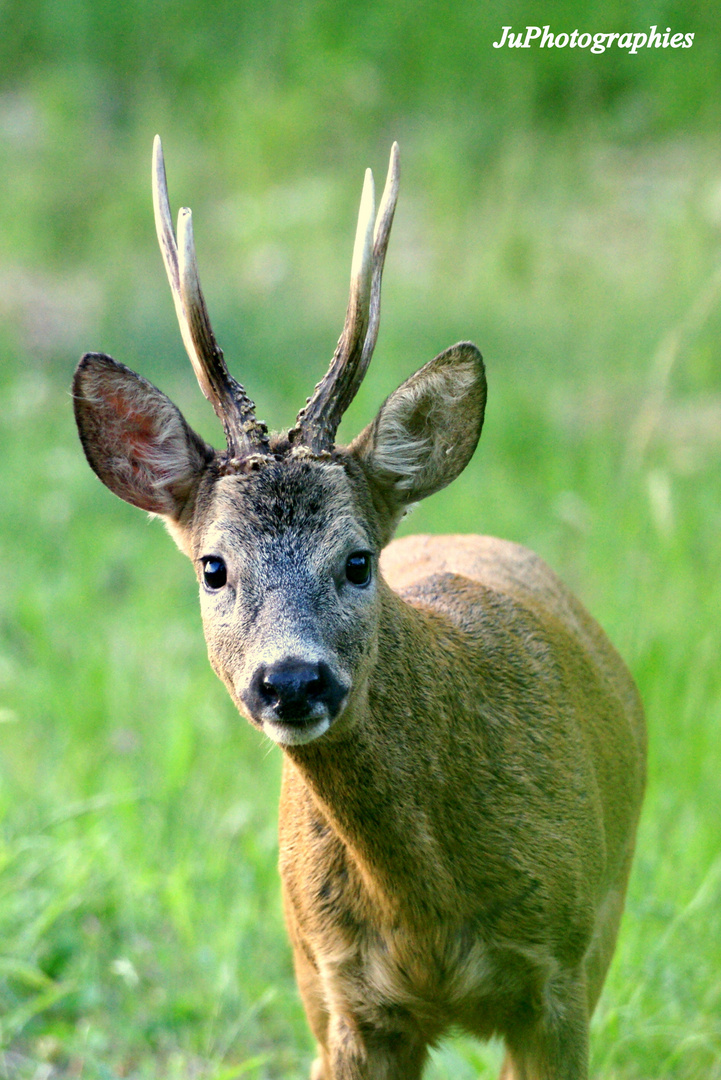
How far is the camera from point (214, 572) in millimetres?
3037

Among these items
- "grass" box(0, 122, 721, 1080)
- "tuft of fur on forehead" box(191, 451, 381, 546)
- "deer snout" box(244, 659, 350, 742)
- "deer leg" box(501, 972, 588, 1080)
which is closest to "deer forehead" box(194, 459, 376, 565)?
"tuft of fur on forehead" box(191, 451, 381, 546)

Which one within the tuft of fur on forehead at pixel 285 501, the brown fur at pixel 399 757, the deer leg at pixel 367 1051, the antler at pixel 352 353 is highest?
the antler at pixel 352 353

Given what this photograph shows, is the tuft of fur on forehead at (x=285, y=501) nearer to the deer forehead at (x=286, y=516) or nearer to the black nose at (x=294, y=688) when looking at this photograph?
the deer forehead at (x=286, y=516)

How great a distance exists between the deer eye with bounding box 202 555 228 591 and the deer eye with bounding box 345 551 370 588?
26cm

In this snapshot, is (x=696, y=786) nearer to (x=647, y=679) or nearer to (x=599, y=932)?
(x=647, y=679)

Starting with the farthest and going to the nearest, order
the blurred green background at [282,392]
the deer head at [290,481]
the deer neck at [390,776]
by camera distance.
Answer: the blurred green background at [282,392]
the deer neck at [390,776]
the deer head at [290,481]

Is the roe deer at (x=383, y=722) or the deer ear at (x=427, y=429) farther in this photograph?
the deer ear at (x=427, y=429)

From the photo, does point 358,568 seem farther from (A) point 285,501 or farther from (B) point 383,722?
(B) point 383,722

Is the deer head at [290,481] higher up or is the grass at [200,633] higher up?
the deer head at [290,481]

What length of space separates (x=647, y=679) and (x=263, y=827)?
1.41 m

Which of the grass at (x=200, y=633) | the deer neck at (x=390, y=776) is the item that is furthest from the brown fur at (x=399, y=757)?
the grass at (x=200, y=633)

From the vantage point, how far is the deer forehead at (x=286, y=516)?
2947mm

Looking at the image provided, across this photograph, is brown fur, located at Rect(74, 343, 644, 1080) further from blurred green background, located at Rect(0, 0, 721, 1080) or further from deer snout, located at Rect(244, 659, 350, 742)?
blurred green background, located at Rect(0, 0, 721, 1080)

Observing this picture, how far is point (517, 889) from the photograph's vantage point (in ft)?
10.1
